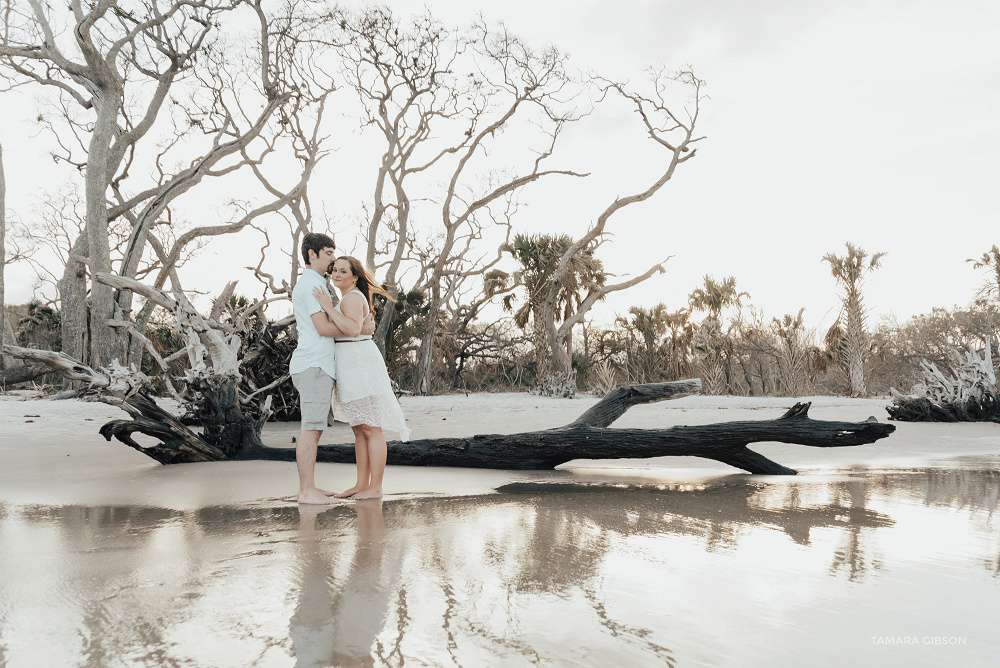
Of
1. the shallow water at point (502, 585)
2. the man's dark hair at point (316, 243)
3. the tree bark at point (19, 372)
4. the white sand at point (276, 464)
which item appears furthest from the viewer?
the tree bark at point (19, 372)

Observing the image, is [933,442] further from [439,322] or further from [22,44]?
[22,44]

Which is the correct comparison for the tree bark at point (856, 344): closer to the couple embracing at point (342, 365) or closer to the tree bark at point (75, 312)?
the couple embracing at point (342, 365)

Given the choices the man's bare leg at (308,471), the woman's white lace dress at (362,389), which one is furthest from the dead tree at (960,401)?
the man's bare leg at (308,471)

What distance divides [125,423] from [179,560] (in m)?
3.46

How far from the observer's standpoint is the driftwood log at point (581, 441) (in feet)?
16.1

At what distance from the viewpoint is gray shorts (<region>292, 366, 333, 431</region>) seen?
14.0ft

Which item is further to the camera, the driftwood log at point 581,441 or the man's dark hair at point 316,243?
the driftwood log at point 581,441

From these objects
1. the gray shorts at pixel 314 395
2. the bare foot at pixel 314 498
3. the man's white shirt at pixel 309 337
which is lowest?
the bare foot at pixel 314 498

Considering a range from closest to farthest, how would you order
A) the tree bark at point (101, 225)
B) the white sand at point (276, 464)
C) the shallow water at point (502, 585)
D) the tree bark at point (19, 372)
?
the shallow water at point (502, 585) → the white sand at point (276, 464) → the tree bark at point (19, 372) → the tree bark at point (101, 225)

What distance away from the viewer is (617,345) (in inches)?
954

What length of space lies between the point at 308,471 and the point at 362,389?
606mm

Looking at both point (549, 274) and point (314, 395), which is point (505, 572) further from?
point (549, 274)

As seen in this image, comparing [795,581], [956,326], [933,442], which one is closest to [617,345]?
[956,326]

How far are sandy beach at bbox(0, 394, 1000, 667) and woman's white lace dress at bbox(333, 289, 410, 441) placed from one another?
473 mm
